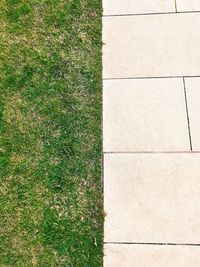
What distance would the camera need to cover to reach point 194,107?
169 inches

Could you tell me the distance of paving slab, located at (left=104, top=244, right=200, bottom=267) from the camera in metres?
3.67

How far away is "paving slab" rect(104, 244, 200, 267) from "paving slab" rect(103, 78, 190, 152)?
982 mm

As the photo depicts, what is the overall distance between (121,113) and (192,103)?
76cm

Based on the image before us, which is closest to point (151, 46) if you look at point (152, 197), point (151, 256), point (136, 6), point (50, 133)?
point (136, 6)

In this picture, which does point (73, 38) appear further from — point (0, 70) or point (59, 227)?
point (59, 227)

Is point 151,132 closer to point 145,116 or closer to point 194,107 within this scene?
point 145,116

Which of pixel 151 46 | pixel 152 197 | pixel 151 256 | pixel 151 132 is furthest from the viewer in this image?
pixel 151 46

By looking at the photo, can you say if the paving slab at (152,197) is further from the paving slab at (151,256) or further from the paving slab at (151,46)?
the paving slab at (151,46)

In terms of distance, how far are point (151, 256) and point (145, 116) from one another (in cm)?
143

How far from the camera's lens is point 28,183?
404 cm

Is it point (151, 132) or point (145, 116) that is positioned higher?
point (145, 116)

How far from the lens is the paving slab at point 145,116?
4164 mm

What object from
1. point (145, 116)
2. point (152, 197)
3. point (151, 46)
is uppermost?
point (151, 46)

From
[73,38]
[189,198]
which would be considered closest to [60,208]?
[189,198]
